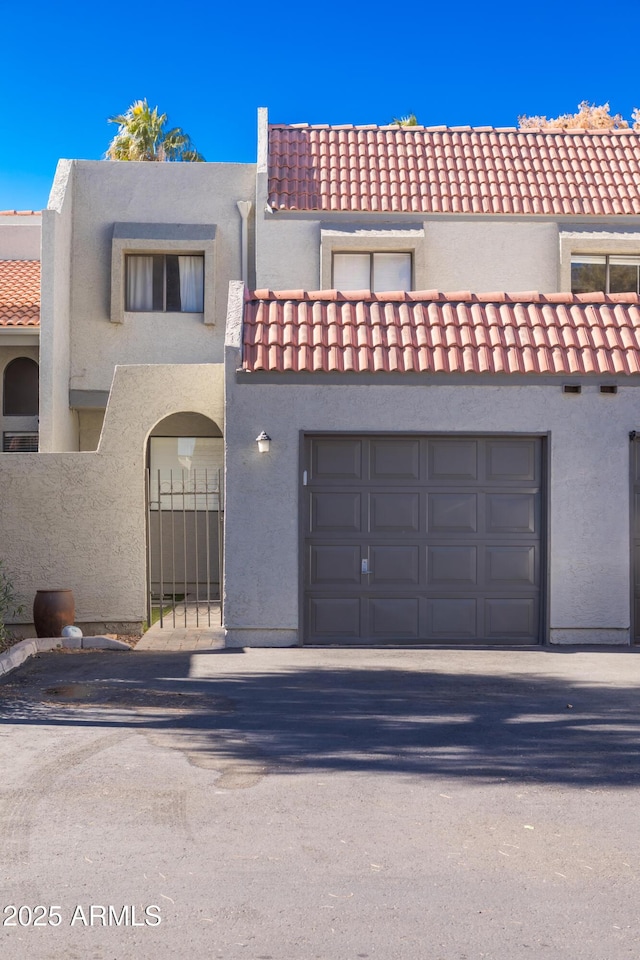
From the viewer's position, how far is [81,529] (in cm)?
1461

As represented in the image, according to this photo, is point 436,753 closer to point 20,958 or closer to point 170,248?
point 20,958

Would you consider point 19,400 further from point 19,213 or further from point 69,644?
point 69,644

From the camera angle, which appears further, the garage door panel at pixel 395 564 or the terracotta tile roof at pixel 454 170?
the terracotta tile roof at pixel 454 170

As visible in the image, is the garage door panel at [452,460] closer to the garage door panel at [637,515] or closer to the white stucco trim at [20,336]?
the garage door panel at [637,515]

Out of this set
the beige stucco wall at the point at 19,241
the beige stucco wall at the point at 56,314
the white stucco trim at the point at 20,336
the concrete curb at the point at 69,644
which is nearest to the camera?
the concrete curb at the point at 69,644

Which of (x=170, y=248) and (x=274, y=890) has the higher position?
(x=170, y=248)

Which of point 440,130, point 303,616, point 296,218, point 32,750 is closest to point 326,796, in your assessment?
point 32,750

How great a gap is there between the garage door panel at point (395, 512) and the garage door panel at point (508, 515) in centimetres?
91

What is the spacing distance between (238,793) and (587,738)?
2992mm

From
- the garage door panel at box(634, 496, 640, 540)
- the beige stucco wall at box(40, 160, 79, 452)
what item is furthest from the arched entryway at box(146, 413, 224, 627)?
the garage door panel at box(634, 496, 640, 540)

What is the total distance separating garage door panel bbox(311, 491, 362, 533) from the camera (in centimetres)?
1327

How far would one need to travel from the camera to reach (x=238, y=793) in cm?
653

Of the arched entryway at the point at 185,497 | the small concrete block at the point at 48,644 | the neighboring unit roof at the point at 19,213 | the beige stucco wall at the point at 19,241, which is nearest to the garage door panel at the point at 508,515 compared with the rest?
the small concrete block at the point at 48,644

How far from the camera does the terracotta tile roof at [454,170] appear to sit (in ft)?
67.5
